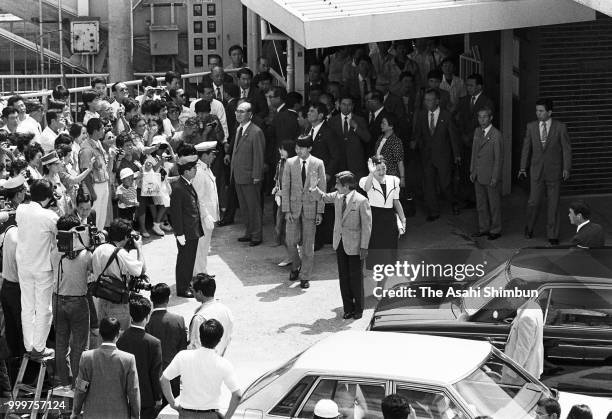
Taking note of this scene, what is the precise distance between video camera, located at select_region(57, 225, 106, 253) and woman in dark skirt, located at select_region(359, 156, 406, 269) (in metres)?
3.76

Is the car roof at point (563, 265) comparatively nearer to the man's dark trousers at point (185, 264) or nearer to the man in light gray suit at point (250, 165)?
the man's dark trousers at point (185, 264)

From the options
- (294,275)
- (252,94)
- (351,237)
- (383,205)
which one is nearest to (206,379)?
(351,237)

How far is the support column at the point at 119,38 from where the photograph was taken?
997 inches

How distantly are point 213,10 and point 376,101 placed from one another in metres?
9.74

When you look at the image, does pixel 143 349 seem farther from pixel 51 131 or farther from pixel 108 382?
pixel 51 131

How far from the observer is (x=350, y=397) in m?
9.05

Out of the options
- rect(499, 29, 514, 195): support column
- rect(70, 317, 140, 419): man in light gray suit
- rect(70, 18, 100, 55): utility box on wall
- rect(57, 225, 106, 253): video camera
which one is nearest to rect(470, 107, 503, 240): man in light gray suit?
rect(499, 29, 514, 195): support column

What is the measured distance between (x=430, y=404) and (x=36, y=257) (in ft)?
16.2

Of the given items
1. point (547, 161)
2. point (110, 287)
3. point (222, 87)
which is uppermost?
point (222, 87)

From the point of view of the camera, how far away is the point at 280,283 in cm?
1567

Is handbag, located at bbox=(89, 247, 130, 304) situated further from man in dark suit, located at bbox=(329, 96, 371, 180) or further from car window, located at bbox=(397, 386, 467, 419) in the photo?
man in dark suit, located at bbox=(329, 96, 371, 180)

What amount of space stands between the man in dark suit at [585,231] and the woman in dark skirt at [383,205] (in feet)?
7.30

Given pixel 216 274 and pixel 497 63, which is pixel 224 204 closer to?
pixel 216 274

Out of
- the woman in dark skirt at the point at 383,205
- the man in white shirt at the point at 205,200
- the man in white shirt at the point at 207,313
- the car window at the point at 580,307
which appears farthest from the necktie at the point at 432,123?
the man in white shirt at the point at 207,313
